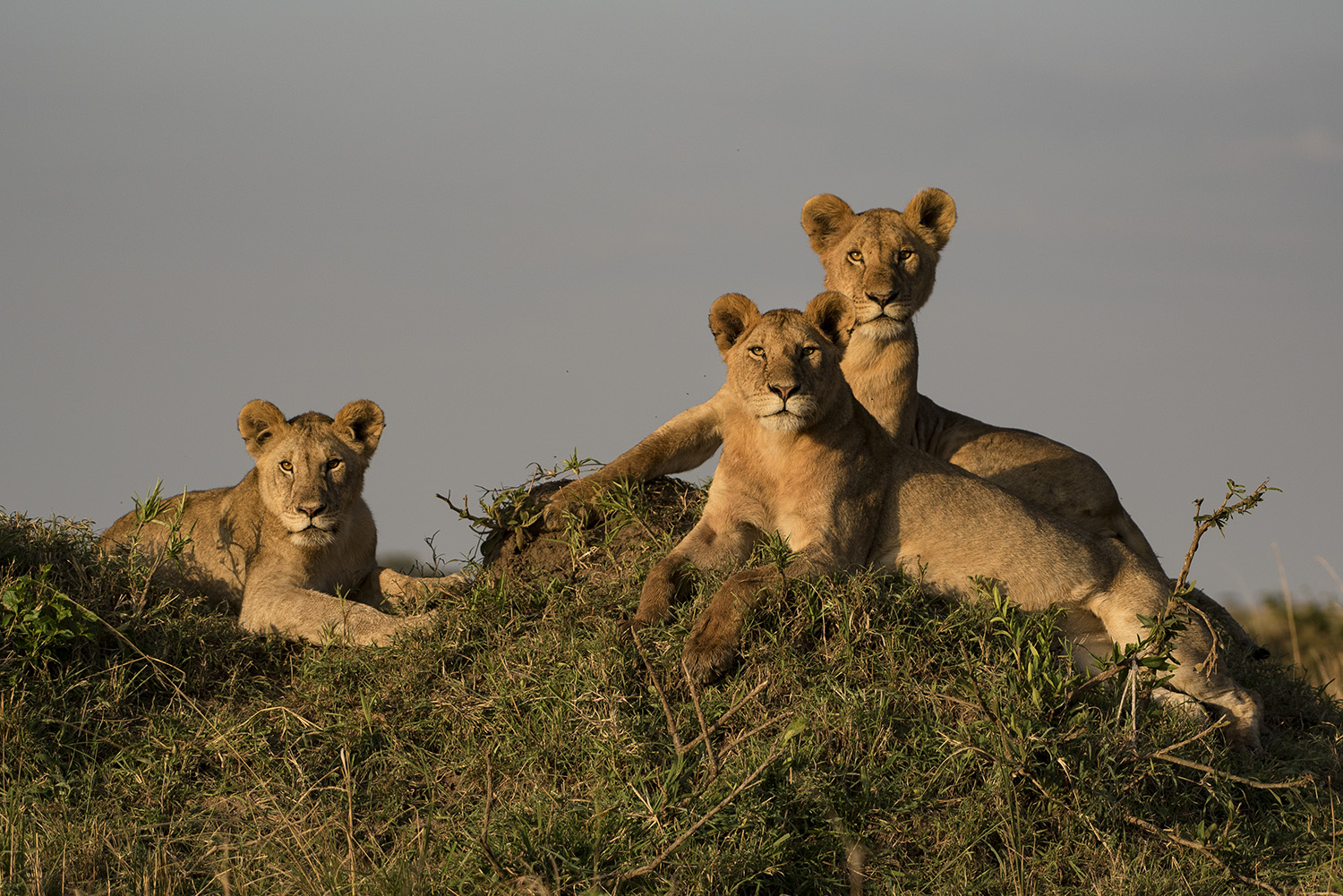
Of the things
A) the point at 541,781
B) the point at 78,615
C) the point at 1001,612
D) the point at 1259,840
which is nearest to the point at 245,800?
the point at 541,781

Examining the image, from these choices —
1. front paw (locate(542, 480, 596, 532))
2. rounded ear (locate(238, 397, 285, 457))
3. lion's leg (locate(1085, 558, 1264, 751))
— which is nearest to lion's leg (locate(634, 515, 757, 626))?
front paw (locate(542, 480, 596, 532))

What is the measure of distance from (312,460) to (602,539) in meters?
1.57

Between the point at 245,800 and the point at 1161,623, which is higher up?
the point at 245,800

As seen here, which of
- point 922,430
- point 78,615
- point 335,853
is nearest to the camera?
point 335,853

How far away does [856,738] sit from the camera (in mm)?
4816

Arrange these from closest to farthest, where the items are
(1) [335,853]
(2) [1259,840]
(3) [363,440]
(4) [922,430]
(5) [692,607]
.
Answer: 1. (1) [335,853]
2. (2) [1259,840]
3. (5) [692,607]
4. (3) [363,440]
5. (4) [922,430]

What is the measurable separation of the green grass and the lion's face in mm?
1932

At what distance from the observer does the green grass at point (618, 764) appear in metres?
4.36

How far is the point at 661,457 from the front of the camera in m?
6.91

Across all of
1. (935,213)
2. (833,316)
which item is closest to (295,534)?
(833,316)

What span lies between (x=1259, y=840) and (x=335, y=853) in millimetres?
3483

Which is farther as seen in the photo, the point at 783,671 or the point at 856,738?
the point at 783,671

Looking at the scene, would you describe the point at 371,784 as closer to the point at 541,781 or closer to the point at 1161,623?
the point at 541,781

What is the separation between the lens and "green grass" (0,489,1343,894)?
14.3 feet
